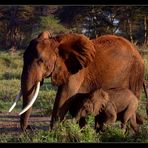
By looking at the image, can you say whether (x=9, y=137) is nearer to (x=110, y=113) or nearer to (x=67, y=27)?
(x=110, y=113)

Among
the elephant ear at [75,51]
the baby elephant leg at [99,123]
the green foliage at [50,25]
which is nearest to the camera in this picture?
the baby elephant leg at [99,123]

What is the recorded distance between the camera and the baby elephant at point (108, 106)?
5.01m

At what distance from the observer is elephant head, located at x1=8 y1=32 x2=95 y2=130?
5.04m

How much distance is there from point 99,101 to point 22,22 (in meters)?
11.7

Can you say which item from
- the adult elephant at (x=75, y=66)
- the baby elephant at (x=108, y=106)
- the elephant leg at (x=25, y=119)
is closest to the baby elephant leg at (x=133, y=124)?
the baby elephant at (x=108, y=106)

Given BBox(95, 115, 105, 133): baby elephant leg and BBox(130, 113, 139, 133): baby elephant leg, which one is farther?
BBox(130, 113, 139, 133): baby elephant leg

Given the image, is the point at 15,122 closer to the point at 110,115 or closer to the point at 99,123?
the point at 99,123

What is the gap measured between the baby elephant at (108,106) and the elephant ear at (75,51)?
13.4 inches

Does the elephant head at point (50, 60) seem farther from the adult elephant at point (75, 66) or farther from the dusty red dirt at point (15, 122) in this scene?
the dusty red dirt at point (15, 122)

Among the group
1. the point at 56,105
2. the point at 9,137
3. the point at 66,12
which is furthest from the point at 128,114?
the point at 66,12

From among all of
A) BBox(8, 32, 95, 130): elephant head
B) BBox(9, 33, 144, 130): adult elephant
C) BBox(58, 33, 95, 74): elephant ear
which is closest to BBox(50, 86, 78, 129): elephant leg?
BBox(9, 33, 144, 130): adult elephant

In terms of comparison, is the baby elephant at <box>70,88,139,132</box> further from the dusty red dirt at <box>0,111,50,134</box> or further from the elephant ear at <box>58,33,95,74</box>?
the dusty red dirt at <box>0,111,50,134</box>

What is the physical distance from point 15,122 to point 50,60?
140 cm

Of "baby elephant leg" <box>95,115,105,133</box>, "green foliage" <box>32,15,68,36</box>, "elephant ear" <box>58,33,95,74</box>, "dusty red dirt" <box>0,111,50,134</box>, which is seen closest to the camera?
"baby elephant leg" <box>95,115,105,133</box>
